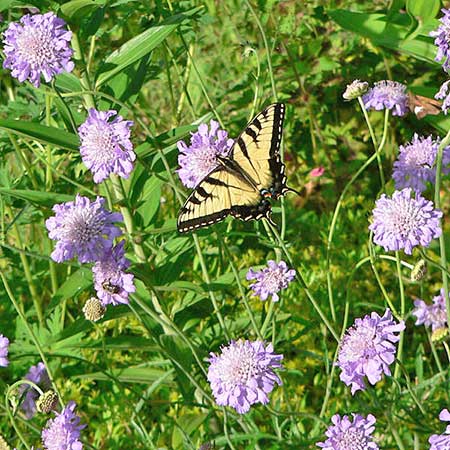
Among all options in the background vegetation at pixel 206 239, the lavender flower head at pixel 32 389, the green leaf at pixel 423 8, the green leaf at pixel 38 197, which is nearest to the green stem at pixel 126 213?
the background vegetation at pixel 206 239

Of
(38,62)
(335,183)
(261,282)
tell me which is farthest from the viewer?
(335,183)

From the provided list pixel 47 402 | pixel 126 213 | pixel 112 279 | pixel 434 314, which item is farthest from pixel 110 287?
pixel 434 314

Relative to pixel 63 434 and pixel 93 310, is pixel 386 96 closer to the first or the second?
pixel 93 310

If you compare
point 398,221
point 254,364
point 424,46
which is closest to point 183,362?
point 254,364

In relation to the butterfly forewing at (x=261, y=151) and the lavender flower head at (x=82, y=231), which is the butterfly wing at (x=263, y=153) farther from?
the lavender flower head at (x=82, y=231)

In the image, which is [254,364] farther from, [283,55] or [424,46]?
[283,55]
